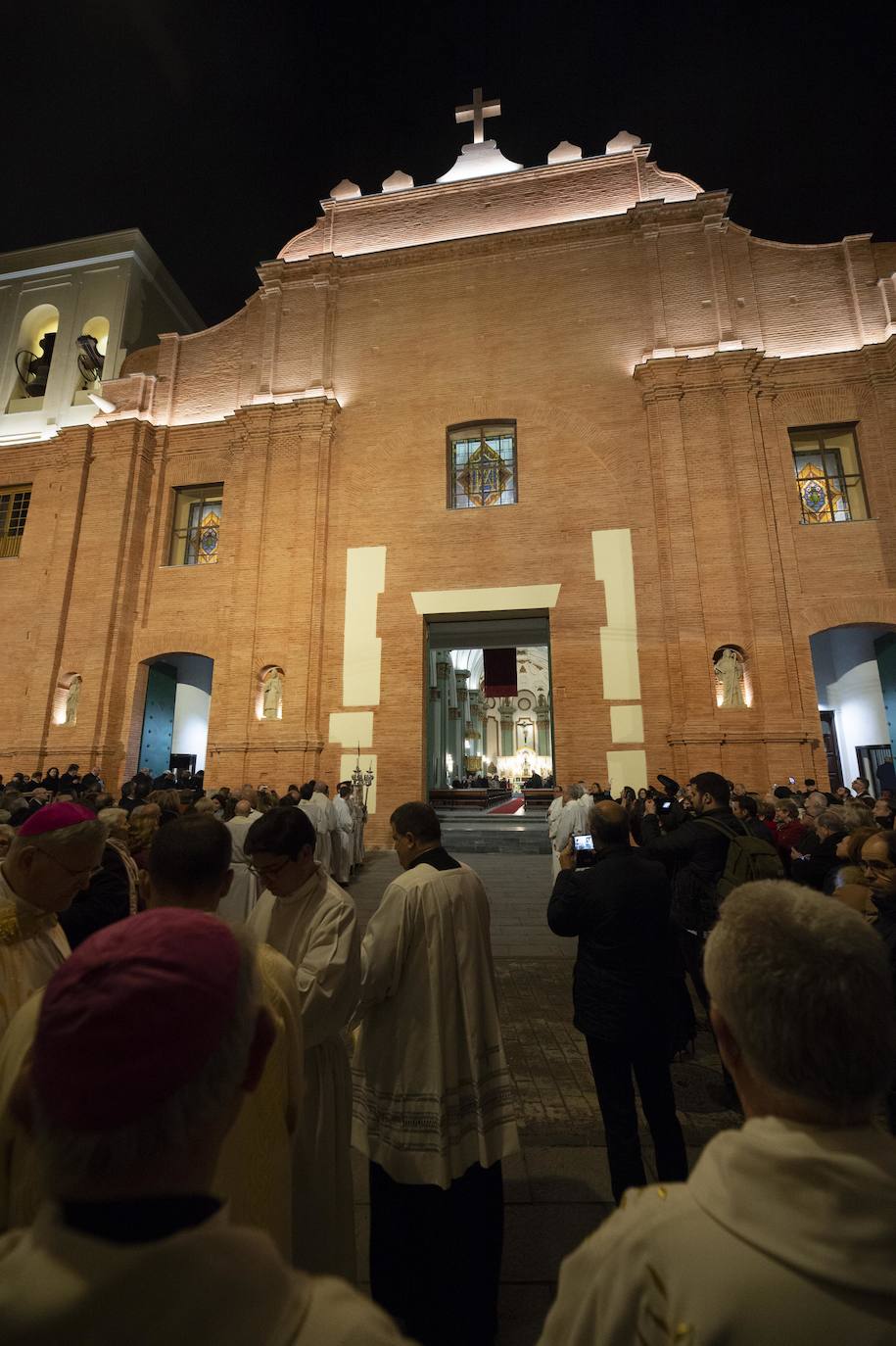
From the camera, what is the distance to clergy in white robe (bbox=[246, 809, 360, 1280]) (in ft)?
6.77

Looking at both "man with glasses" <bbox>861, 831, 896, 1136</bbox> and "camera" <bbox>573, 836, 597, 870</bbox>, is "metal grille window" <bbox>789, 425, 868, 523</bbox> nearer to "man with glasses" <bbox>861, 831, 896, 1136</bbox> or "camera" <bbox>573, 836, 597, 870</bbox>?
"camera" <bbox>573, 836, 597, 870</bbox>

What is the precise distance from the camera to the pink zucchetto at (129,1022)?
71 cm

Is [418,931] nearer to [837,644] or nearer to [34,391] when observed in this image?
[837,644]

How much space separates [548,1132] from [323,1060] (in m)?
2.01

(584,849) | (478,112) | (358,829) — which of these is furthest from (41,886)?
(478,112)

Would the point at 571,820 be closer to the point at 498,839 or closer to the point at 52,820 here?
the point at 498,839

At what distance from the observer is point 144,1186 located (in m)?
0.71

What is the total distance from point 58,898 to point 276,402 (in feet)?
50.4

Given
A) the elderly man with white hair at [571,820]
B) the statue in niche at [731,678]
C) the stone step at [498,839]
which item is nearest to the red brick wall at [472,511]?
the statue in niche at [731,678]

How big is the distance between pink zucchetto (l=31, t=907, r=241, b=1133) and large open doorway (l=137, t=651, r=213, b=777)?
15.3m

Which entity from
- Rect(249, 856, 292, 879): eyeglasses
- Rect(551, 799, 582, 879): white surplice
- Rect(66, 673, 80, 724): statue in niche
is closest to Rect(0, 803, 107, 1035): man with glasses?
Rect(249, 856, 292, 879): eyeglasses

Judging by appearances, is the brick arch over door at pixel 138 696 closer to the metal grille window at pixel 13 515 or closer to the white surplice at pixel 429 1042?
the metal grille window at pixel 13 515

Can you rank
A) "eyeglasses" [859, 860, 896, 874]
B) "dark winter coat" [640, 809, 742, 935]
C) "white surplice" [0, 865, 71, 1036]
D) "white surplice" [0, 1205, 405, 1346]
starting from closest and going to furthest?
"white surplice" [0, 1205, 405, 1346], "white surplice" [0, 865, 71, 1036], "eyeglasses" [859, 860, 896, 874], "dark winter coat" [640, 809, 742, 935]

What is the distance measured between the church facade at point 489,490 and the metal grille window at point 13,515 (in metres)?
0.66
